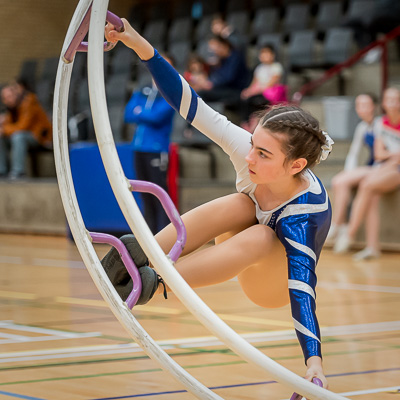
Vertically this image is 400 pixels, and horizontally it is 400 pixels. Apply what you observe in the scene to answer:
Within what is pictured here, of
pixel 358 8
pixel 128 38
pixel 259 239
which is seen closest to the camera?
pixel 128 38

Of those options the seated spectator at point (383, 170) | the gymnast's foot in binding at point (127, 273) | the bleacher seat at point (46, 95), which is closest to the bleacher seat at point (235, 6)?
the bleacher seat at point (46, 95)

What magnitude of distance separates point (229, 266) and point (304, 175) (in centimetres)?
36

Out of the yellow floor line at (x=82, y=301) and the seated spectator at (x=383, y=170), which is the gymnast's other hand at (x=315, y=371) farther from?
the seated spectator at (x=383, y=170)

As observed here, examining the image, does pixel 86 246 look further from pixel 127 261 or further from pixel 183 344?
pixel 183 344

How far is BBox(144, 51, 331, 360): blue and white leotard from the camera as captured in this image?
2.16m

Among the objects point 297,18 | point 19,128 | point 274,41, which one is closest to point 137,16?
point 297,18

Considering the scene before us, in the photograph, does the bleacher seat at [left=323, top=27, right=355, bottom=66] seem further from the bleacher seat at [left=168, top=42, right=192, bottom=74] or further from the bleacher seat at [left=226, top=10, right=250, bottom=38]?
the bleacher seat at [left=168, top=42, right=192, bottom=74]

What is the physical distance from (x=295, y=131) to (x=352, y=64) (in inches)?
231

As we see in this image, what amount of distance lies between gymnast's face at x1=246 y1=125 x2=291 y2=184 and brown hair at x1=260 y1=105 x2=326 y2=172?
0.05 feet

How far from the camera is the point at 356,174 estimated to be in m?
6.57

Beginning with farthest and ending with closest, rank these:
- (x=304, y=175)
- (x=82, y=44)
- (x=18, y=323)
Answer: (x=18, y=323)
(x=304, y=175)
(x=82, y=44)

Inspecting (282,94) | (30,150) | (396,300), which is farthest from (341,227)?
(30,150)

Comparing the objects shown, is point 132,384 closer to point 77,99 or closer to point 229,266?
point 229,266

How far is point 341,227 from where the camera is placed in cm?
663
